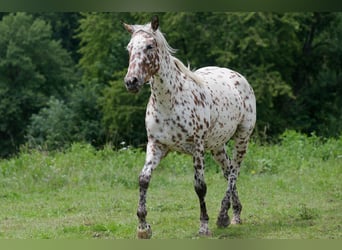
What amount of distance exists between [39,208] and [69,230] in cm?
173

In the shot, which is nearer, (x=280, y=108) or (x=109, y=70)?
(x=280, y=108)

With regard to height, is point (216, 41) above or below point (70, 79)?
above

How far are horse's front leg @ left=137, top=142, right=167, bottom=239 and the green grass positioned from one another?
422 mm

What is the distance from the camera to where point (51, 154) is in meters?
11.3

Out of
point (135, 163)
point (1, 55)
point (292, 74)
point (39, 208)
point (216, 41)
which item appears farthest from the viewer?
point (1, 55)

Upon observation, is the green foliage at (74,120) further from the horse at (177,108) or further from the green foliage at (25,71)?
the horse at (177,108)

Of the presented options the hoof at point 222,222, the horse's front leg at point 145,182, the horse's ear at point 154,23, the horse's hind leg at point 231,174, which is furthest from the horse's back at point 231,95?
the horse's ear at point 154,23

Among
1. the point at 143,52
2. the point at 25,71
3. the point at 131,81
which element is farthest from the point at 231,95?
the point at 25,71

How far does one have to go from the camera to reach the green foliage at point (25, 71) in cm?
3394

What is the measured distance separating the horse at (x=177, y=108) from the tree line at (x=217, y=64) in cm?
1751
